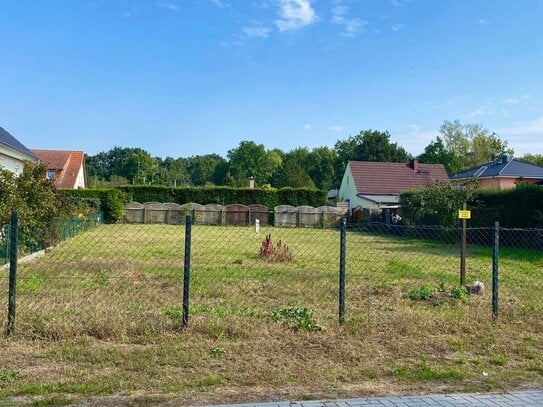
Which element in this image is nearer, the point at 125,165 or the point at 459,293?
the point at 459,293

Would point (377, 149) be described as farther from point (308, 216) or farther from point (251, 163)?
point (308, 216)

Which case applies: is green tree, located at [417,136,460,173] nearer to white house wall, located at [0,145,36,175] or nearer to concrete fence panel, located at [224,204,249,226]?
concrete fence panel, located at [224,204,249,226]

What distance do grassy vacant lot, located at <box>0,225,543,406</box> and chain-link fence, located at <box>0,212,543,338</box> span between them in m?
0.03

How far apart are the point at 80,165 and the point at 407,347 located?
169 feet

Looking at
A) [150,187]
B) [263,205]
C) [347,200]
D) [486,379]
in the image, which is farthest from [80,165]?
[486,379]

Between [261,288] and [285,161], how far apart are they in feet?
250

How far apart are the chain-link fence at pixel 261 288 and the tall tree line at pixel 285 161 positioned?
4522 cm

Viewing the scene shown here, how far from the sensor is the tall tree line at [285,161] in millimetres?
58281

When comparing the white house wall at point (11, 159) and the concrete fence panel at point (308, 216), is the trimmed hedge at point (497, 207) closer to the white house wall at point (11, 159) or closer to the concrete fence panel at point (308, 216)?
the concrete fence panel at point (308, 216)

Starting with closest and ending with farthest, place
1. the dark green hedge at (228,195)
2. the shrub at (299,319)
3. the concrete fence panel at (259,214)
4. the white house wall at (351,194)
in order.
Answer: the shrub at (299,319)
the concrete fence panel at (259,214)
the dark green hedge at (228,195)
the white house wall at (351,194)

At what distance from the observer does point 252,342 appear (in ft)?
16.9

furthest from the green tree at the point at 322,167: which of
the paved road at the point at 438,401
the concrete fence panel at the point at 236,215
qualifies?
the paved road at the point at 438,401

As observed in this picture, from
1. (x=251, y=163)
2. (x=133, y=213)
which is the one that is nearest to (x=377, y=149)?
(x=251, y=163)

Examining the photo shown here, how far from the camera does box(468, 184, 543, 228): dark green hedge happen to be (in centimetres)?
1864
